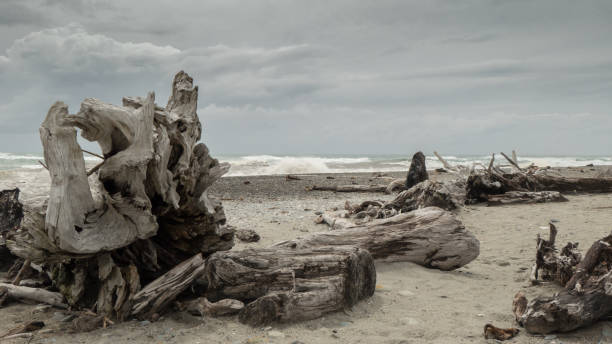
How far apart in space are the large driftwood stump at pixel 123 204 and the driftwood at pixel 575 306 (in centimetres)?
328

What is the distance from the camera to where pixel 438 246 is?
626 cm

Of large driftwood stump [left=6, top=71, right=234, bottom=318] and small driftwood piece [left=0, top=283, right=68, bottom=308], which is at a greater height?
large driftwood stump [left=6, top=71, right=234, bottom=318]

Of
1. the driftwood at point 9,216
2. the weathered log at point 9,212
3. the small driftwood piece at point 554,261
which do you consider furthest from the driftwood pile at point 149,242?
the small driftwood piece at point 554,261

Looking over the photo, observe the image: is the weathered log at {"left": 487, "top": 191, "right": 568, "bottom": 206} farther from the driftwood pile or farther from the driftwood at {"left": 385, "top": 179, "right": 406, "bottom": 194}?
the driftwood pile

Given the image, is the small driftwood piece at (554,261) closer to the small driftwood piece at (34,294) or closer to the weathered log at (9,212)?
the small driftwood piece at (34,294)

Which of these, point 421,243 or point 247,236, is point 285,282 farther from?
point 247,236

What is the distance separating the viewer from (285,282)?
4430mm

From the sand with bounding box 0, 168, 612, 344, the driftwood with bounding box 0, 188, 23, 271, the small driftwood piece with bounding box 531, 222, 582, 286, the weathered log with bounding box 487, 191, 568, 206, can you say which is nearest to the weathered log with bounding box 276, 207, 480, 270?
the sand with bounding box 0, 168, 612, 344

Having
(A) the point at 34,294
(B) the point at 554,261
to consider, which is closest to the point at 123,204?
(A) the point at 34,294

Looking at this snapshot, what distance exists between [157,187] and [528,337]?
140 inches

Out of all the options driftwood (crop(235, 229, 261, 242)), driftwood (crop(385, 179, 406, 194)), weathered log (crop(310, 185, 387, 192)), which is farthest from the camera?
weathered log (crop(310, 185, 387, 192))

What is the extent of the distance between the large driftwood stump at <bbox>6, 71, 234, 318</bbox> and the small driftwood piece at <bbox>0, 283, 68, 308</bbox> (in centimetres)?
21

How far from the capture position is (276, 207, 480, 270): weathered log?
6.26 meters

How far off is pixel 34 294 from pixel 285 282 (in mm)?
2814
